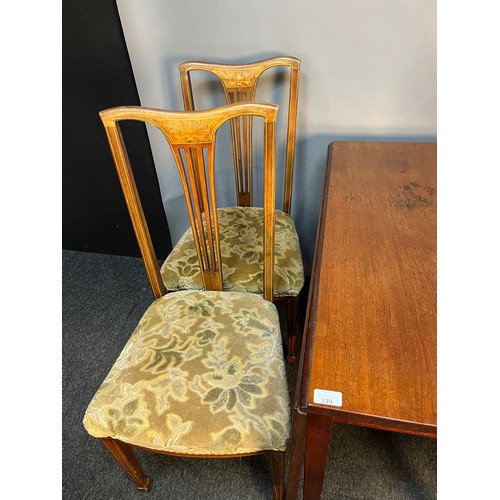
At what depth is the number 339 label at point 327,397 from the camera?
0.49 m

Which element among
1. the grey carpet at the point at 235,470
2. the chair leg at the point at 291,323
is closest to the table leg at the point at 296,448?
the grey carpet at the point at 235,470

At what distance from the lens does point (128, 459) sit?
3.01 ft

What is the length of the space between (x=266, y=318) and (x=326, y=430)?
0.38m

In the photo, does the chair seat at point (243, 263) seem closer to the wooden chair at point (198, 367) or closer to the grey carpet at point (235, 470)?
A: the wooden chair at point (198, 367)

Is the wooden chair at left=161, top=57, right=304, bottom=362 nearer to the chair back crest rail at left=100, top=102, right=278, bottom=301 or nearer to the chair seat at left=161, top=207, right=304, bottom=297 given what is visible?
the chair seat at left=161, top=207, right=304, bottom=297

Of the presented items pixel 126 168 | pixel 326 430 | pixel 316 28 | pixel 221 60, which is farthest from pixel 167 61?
pixel 326 430

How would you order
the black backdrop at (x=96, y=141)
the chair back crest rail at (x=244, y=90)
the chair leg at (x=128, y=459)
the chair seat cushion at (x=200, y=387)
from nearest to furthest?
the chair seat cushion at (x=200, y=387), the chair leg at (x=128, y=459), the chair back crest rail at (x=244, y=90), the black backdrop at (x=96, y=141)

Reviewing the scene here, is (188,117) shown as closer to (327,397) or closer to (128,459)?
(327,397)

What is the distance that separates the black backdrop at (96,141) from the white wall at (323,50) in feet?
0.22

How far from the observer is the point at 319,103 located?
1.23 metres

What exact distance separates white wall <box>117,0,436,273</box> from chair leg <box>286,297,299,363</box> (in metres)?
0.57

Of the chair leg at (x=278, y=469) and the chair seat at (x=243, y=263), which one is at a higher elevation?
the chair seat at (x=243, y=263)

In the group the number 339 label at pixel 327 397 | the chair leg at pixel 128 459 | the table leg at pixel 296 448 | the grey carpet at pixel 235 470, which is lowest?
the grey carpet at pixel 235 470
